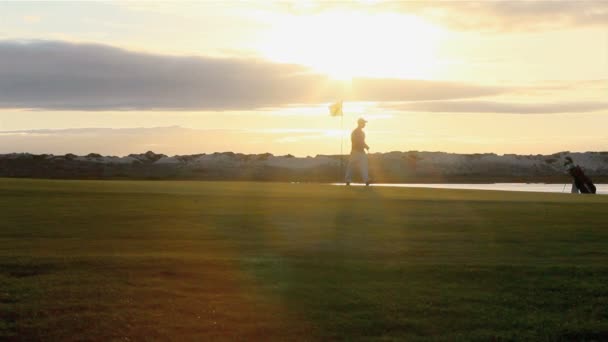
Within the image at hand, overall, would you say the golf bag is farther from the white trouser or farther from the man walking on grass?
the man walking on grass

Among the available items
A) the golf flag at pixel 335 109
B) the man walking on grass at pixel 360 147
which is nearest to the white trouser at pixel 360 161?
the man walking on grass at pixel 360 147

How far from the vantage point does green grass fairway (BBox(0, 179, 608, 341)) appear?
9.74 metres

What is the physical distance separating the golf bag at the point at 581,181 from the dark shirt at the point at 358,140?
15181 mm

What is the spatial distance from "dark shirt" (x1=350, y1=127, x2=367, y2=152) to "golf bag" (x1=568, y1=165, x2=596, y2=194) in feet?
49.8

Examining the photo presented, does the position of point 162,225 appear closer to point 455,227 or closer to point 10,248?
point 10,248

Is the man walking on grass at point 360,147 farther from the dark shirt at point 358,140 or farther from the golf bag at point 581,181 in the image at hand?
the golf bag at point 581,181

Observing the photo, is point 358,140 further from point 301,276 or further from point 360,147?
point 301,276

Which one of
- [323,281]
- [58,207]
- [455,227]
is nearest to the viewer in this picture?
[323,281]

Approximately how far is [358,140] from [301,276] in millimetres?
22369

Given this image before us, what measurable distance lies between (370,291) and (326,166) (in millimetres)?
127962

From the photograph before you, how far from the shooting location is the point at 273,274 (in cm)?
1239

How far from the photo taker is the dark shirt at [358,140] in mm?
34250

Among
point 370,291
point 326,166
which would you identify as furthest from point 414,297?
point 326,166

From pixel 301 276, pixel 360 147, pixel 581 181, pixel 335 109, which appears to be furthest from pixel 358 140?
pixel 301 276
